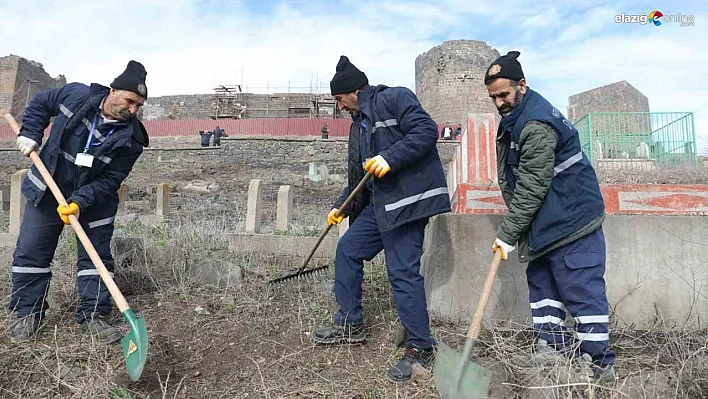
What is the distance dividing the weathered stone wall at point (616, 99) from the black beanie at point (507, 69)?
19.9m

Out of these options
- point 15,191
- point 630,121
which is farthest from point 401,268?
point 630,121

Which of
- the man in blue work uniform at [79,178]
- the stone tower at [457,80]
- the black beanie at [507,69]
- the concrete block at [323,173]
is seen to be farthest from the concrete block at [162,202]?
the stone tower at [457,80]

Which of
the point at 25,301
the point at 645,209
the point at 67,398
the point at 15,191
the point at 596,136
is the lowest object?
the point at 67,398

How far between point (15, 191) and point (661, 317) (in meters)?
6.48

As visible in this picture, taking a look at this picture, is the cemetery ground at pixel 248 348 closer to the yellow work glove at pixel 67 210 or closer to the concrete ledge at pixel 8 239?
the yellow work glove at pixel 67 210

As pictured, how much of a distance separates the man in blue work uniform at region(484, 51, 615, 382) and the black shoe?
3.24 feet

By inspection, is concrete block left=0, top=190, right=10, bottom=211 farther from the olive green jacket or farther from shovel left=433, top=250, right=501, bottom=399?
the olive green jacket

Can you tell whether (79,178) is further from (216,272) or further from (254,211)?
(254,211)

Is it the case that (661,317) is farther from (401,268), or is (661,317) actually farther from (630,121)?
(630,121)

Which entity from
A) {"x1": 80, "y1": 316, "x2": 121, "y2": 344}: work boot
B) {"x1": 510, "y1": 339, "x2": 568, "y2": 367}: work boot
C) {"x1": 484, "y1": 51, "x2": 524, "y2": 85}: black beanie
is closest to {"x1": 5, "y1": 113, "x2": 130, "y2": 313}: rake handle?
{"x1": 80, "y1": 316, "x2": 121, "y2": 344}: work boot

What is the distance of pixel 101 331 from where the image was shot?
9.80 feet

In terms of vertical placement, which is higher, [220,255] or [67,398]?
[220,255]

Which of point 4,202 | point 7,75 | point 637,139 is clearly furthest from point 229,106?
point 637,139

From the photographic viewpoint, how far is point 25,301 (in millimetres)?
3043
